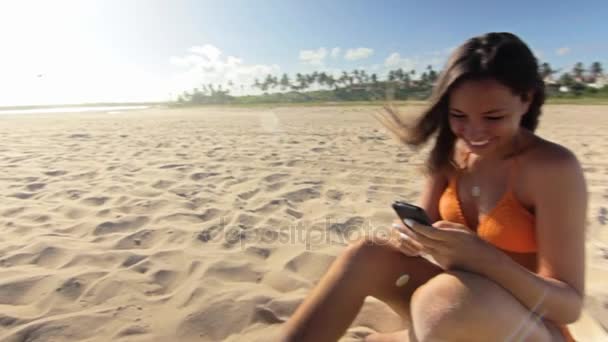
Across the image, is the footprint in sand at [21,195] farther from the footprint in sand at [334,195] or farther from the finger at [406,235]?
the finger at [406,235]

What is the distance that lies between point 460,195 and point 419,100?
0.61 metres

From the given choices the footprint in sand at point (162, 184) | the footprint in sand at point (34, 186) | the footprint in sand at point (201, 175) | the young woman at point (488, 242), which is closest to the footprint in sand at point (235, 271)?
the young woman at point (488, 242)

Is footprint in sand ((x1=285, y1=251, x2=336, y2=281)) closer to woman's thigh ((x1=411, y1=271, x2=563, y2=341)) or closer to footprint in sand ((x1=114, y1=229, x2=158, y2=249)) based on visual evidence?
footprint in sand ((x1=114, y1=229, x2=158, y2=249))

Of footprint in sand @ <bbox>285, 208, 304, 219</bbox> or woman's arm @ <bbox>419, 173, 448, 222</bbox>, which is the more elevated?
woman's arm @ <bbox>419, 173, 448, 222</bbox>

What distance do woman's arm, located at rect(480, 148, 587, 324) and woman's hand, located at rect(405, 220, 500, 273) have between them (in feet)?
0.09

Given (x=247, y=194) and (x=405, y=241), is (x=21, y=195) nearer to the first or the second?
(x=247, y=194)

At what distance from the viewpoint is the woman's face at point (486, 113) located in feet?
4.39

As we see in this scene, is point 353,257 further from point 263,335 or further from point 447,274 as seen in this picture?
point 263,335

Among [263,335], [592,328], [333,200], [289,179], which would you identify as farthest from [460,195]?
[289,179]

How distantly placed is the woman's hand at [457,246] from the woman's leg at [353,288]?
10.8 inches

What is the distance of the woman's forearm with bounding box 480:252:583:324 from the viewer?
3.91 ft

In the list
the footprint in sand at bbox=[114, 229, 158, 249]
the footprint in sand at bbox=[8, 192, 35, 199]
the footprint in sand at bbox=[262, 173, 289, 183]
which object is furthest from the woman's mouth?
the footprint in sand at bbox=[8, 192, 35, 199]

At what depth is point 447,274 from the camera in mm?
1265

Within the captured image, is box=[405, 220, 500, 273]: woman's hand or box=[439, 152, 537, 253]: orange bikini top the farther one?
box=[439, 152, 537, 253]: orange bikini top
